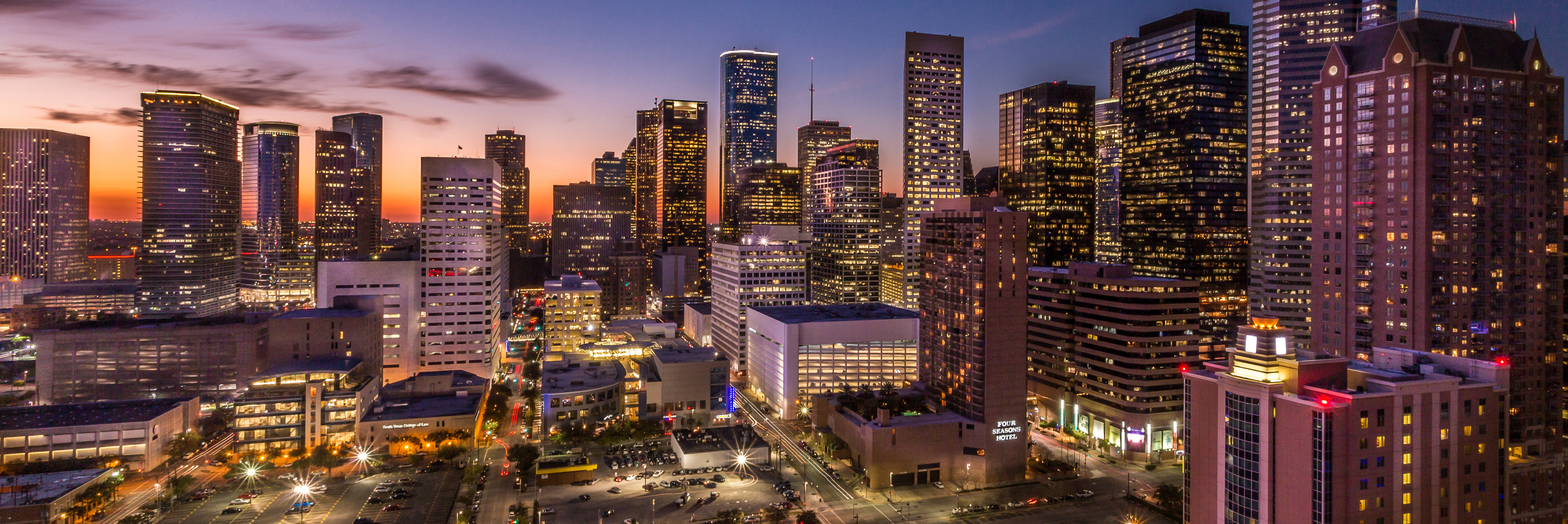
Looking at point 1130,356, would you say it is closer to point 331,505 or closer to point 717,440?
point 717,440

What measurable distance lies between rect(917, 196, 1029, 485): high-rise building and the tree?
360 feet

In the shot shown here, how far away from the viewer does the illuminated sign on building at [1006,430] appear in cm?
10825

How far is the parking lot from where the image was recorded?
3632 inches

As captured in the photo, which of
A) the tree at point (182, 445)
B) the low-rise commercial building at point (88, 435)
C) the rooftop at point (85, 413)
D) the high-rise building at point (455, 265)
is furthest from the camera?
the high-rise building at point (455, 265)

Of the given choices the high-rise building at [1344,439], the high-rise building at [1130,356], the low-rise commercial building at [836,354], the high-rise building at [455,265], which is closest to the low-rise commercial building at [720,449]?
the low-rise commercial building at [836,354]

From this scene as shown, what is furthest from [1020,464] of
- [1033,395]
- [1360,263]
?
[1360,263]

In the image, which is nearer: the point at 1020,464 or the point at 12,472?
the point at 12,472

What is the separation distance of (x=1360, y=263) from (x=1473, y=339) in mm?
14753

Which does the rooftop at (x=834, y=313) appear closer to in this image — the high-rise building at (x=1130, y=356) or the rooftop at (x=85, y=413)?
the high-rise building at (x=1130, y=356)

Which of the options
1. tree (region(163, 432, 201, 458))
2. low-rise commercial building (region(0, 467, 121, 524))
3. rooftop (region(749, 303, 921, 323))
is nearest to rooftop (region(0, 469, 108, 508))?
low-rise commercial building (region(0, 467, 121, 524))

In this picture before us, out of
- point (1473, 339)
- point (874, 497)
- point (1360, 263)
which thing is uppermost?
point (1360, 263)

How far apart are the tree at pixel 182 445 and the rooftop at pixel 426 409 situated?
22608 millimetres

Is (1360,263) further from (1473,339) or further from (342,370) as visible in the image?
(342,370)

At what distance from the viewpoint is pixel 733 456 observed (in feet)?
374
